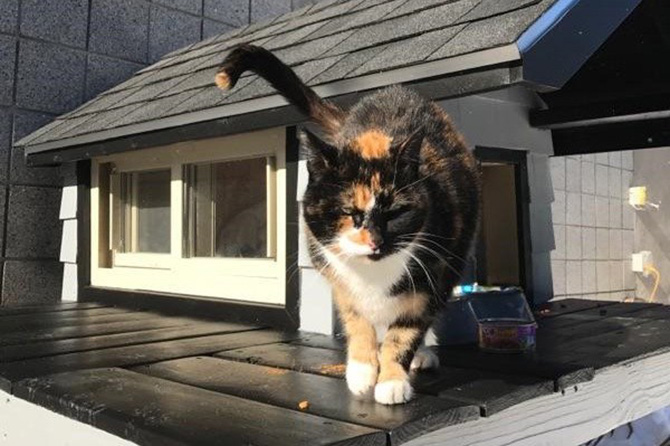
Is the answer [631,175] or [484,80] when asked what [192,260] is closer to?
[484,80]

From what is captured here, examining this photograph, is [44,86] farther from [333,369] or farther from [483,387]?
[483,387]

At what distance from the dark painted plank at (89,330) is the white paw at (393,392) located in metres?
1.20

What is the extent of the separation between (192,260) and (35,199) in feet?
Result: 3.75

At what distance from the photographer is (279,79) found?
5.18ft

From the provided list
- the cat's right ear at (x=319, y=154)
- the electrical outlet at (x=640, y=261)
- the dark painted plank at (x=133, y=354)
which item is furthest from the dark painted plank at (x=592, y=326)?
the electrical outlet at (x=640, y=261)

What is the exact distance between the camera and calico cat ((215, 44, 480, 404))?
3.97 ft

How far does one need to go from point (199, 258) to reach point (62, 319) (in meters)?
0.56

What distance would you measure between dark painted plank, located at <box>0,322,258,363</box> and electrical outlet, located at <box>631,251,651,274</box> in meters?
3.96

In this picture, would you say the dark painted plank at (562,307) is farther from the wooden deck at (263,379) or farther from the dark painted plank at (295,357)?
the dark painted plank at (295,357)

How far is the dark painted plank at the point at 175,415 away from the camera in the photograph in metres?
0.98

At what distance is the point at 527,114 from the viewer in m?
2.75

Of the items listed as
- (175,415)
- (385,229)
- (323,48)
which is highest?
(323,48)

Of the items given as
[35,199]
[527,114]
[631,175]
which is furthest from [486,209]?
[631,175]

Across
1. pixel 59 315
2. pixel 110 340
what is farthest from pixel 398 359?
pixel 59 315
